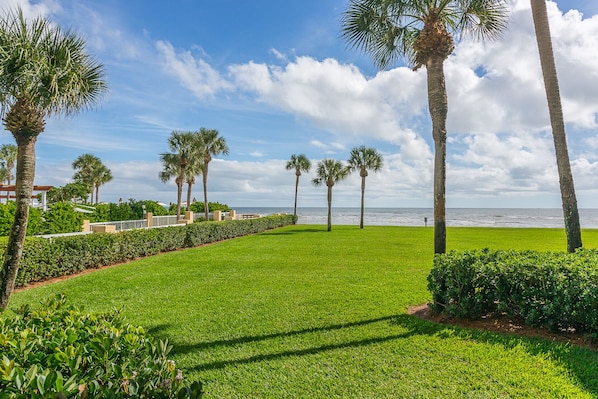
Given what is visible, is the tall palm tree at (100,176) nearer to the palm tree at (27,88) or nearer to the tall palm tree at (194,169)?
the tall palm tree at (194,169)

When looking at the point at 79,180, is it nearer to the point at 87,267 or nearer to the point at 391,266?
the point at 87,267

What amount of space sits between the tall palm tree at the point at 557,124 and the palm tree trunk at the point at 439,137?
1849mm

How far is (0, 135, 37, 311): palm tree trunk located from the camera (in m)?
5.20

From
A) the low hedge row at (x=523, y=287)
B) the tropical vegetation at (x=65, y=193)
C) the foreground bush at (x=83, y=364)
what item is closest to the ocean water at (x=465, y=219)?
the tropical vegetation at (x=65, y=193)

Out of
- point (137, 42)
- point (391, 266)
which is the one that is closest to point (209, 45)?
point (137, 42)

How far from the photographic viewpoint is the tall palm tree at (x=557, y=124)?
19.5 ft

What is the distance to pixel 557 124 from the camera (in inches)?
237

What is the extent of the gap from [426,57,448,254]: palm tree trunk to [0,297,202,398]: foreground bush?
214 inches

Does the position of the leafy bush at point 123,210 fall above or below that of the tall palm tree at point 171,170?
below

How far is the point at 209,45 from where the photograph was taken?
35.5ft

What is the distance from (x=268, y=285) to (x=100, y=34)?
6.86m

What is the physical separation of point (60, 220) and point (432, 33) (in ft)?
58.2

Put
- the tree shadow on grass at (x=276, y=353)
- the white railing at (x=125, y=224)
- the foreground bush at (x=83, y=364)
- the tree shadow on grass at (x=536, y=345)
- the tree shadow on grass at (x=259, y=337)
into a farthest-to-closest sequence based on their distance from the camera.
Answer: the white railing at (x=125, y=224)
the tree shadow on grass at (x=259, y=337)
the tree shadow on grass at (x=276, y=353)
the tree shadow on grass at (x=536, y=345)
the foreground bush at (x=83, y=364)

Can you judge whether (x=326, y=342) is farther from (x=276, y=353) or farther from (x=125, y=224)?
(x=125, y=224)
